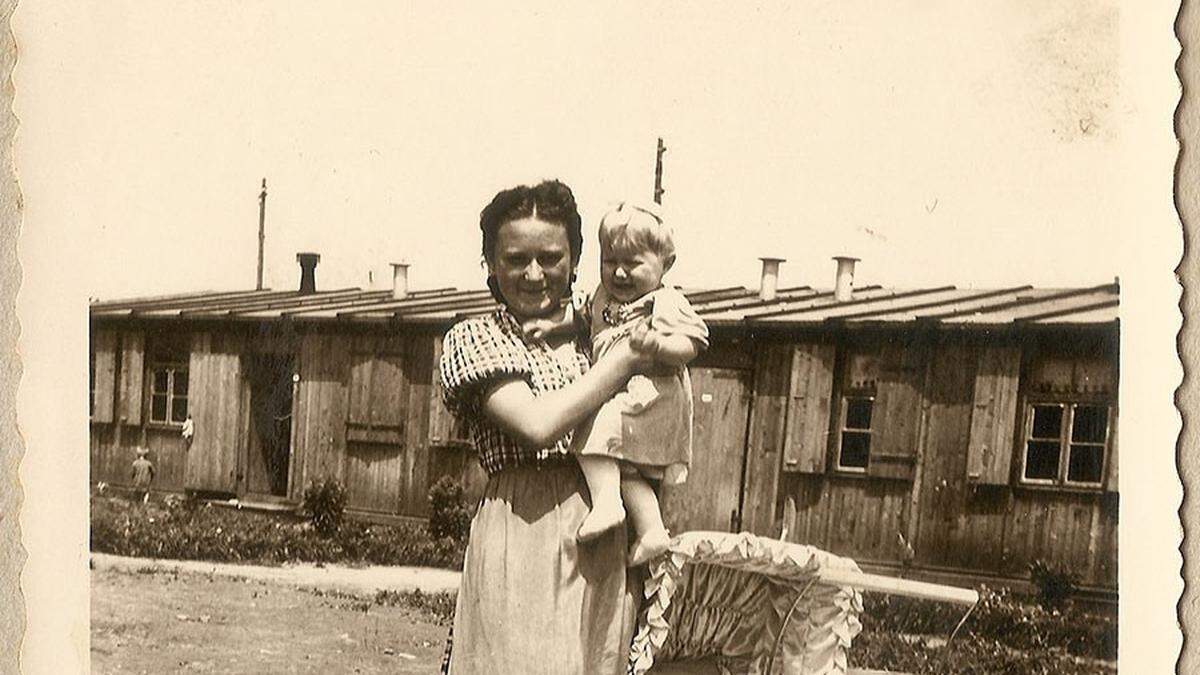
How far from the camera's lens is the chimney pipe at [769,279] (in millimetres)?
1994

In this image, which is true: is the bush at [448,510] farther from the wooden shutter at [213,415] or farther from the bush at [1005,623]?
the bush at [1005,623]

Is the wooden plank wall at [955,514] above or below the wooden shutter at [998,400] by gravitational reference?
below

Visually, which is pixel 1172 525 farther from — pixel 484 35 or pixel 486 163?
pixel 484 35

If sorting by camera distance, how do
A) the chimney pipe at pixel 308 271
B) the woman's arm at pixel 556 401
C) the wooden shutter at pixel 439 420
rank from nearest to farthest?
1. the woman's arm at pixel 556 401
2. the wooden shutter at pixel 439 420
3. the chimney pipe at pixel 308 271

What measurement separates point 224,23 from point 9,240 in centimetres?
54

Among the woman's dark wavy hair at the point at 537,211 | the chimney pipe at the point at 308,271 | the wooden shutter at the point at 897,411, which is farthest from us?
the chimney pipe at the point at 308,271

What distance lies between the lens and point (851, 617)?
5.84 ft

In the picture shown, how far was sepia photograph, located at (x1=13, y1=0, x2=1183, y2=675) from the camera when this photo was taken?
177 centimetres

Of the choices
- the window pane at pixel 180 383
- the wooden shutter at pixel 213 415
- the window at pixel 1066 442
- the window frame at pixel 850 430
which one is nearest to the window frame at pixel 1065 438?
the window at pixel 1066 442

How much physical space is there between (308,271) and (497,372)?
588mm

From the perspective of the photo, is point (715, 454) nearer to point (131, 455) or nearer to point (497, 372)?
point (497, 372)

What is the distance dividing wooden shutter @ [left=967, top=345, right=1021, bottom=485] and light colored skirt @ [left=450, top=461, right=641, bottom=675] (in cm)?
59

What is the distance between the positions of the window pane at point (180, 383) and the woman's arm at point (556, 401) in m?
0.73

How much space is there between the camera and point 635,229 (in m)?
1.76
